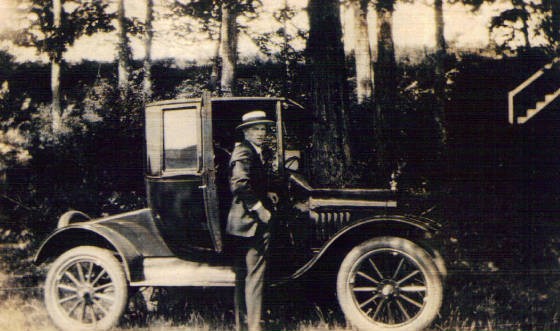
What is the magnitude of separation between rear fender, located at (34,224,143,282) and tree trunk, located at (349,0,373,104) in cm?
232

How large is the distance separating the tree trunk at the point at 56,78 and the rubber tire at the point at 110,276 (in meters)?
1.24

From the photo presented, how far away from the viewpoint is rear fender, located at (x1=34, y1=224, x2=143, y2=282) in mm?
3246

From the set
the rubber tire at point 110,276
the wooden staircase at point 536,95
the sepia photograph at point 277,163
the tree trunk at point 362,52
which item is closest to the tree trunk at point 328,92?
the sepia photograph at point 277,163

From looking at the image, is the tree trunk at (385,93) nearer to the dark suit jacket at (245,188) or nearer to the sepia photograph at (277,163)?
the sepia photograph at (277,163)

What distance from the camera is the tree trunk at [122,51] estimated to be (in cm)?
386

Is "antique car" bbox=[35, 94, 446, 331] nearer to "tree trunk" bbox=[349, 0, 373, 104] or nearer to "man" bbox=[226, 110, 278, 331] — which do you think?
"man" bbox=[226, 110, 278, 331]

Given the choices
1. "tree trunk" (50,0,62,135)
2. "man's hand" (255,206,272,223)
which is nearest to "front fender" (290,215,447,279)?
"man's hand" (255,206,272,223)

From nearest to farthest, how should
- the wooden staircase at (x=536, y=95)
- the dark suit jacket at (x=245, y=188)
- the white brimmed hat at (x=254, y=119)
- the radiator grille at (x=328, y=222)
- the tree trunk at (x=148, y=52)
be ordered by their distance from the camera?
the dark suit jacket at (x=245, y=188)
the white brimmed hat at (x=254, y=119)
the radiator grille at (x=328, y=222)
the tree trunk at (x=148, y=52)
the wooden staircase at (x=536, y=95)

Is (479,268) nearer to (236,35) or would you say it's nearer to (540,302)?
(540,302)

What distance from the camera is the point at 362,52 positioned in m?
4.09

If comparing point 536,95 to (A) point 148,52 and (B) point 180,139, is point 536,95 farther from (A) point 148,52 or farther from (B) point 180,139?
(A) point 148,52

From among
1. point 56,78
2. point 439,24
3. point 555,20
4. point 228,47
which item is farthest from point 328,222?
point 555,20

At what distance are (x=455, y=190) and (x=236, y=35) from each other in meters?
2.38

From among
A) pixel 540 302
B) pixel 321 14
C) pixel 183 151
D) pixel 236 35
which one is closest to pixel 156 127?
pixel 183 151
